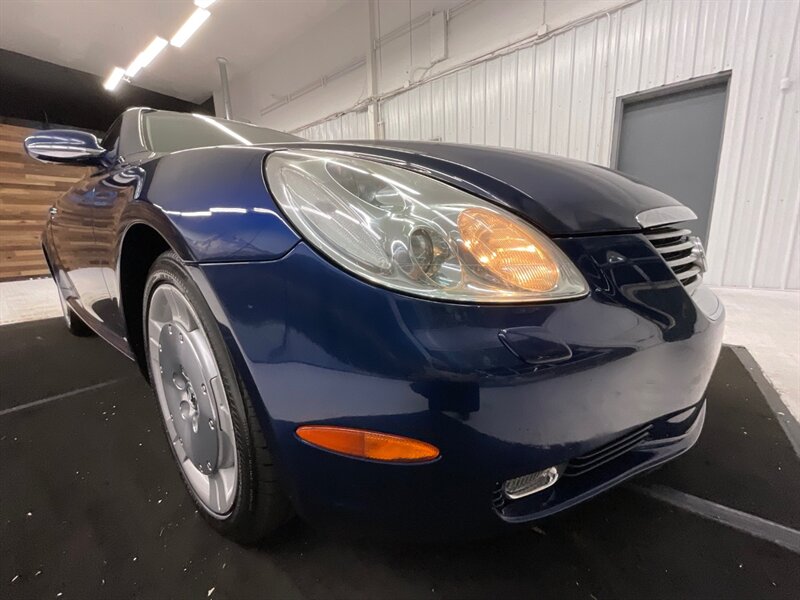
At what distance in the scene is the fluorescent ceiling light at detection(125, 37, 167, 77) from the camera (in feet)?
20.6

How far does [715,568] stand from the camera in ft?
2.29

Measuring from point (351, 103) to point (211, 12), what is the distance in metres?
2.28

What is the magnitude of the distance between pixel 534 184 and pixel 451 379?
1.31ft

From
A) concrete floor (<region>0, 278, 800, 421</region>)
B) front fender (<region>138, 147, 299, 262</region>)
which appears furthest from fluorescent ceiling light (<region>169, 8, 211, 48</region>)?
front fender (<region>138, 147, 299, 262</region>)

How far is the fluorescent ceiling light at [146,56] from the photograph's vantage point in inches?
247

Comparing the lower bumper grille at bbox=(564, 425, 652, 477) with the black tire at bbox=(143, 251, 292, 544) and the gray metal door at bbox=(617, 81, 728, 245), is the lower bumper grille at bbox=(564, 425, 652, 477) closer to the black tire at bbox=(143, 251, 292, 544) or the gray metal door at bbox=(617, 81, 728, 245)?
the black tire at bbox=(143, 251, 292, 544)

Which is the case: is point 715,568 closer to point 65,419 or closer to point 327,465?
point 327,465

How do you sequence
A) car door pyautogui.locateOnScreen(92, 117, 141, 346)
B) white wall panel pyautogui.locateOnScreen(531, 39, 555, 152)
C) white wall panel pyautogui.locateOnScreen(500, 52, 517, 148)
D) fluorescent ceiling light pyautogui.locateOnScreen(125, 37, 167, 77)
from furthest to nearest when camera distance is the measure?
1. fluorescent ceiling light pyautogui.locateOnScreen(125, 37, 167, 77)
2. white wall panel pyautogui.locateOnScreen(500, 52, 517, 148)
3. white wall panel pyautogui.locateOnScreen(531, 39, 555, 152)
4. car door pyautogui.locateOnScreen(92, 117, 141, 346)

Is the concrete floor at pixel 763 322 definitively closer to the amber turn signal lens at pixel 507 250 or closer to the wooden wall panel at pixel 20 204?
the amber turn signal lens at pixel 507 250

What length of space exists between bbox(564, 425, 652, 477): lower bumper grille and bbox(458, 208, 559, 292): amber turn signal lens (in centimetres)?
29

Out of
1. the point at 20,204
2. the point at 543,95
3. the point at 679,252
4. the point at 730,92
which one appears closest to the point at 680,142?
the point at 730,92

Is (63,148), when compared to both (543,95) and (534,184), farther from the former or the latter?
(543,95)

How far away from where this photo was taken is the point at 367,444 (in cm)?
54

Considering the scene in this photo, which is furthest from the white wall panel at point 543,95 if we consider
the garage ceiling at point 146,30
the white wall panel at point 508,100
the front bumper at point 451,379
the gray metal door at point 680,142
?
the front bumper at point 451,379
